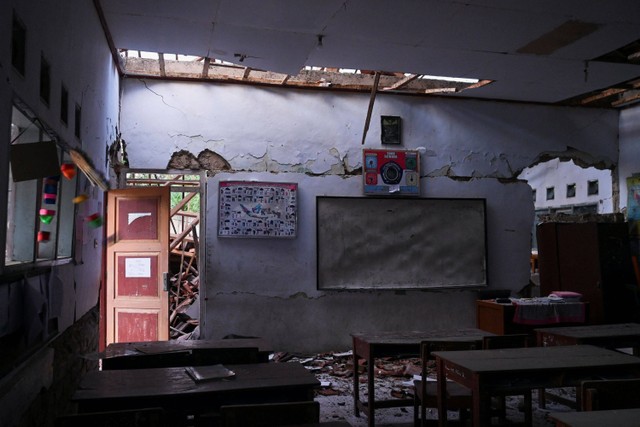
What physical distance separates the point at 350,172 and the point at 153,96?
260 centimetres

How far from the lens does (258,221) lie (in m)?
6.51

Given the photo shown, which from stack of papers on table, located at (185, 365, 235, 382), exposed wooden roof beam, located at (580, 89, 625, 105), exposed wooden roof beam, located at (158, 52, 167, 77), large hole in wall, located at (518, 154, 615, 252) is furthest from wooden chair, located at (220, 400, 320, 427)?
exposed wooden roof beam, located at (580, 89, 625, 105)

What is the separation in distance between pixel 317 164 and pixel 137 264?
8.21 feet

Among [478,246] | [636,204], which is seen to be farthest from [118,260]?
[636,204]

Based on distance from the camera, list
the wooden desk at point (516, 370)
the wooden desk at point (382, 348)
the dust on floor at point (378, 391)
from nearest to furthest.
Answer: the wooden desk at point (516, 370), the wooden desk at point (382, 348), the dust on floor at point (378, 391)

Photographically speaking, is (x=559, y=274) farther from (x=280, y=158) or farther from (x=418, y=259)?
(x=280, y=158)

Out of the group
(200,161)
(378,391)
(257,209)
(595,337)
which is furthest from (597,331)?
(200,161)

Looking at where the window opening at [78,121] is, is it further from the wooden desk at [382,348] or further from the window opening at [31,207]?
the wooden desk at [382,348]

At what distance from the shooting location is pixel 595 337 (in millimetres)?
Result: 4281

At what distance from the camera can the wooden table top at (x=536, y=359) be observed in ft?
10.3

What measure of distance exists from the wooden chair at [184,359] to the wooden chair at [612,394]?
199 centimetres

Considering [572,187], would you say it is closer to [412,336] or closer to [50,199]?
[412,336]

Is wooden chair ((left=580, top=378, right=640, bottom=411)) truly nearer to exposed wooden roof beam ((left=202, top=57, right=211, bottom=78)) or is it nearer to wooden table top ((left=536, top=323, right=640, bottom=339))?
wooden table top ((left=536, top=323, right=640, bottom=339))

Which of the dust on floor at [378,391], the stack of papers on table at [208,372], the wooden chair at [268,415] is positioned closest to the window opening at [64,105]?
the stack of papers on table at [208,372]
